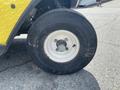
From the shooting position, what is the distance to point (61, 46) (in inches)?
161

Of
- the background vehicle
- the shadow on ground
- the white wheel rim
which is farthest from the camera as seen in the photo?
the white wheel rim

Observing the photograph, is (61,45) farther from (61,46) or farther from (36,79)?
(36,79)

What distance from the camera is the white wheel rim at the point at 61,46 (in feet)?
13.2

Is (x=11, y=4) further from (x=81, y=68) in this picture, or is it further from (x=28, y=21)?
(x=81, y=68)

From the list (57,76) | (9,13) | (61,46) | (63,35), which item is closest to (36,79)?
(57,76)

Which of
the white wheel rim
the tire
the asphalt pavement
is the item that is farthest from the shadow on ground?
the white wheel rim

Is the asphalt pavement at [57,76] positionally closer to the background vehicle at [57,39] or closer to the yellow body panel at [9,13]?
the background vehicle at [57,39]

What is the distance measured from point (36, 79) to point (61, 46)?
614mm

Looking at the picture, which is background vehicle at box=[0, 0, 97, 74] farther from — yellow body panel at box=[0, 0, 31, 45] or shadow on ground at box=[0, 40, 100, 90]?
shadow on ground at box=[0, 40, 100, 90]

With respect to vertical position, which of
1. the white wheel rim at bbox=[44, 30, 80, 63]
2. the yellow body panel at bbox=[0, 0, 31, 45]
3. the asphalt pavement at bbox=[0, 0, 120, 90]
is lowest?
the asphalt pavement at bbox=[0, 0, 120, 90]

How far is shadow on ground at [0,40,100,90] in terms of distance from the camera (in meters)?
3.69

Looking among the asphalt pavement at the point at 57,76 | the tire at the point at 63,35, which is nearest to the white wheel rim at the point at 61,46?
the tire at the point at 63,35

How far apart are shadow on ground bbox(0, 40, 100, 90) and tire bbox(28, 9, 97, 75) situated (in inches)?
5.1

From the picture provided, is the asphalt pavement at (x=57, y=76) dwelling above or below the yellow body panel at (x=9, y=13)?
below
